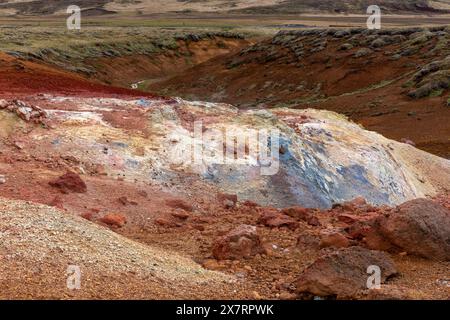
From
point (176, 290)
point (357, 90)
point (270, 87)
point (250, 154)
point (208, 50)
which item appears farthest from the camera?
point (208, 50)

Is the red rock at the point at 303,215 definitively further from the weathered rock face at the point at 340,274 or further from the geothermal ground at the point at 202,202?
the weathered rock face at the point at 340,274

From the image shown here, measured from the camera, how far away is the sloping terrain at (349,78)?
31.7 meters

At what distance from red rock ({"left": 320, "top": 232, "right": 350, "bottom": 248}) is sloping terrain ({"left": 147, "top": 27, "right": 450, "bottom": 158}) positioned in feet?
60.7

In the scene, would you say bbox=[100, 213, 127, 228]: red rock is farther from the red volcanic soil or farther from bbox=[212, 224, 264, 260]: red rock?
the red volcanic soil

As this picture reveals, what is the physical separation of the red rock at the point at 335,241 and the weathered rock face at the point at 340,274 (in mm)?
1115

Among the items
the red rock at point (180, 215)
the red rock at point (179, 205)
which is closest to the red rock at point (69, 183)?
the red rock at point (179, 205)

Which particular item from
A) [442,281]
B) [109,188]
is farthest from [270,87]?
[442,281]

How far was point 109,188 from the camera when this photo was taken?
10.9m

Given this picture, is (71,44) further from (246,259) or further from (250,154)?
(246,259)

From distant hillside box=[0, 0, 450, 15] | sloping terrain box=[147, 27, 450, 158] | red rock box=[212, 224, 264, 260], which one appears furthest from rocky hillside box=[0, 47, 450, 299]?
distant hillside box=[0, 0, 450, 15]

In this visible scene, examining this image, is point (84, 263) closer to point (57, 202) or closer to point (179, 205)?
point (57, 202)

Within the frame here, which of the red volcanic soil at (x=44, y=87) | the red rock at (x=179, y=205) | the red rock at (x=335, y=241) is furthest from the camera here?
the red volcanic soil at (x=44, y=87)
